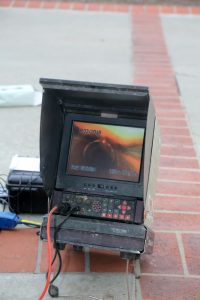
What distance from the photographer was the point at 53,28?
754 cm

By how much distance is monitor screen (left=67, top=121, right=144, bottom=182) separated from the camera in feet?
9.16

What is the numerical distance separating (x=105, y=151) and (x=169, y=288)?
2.41ft

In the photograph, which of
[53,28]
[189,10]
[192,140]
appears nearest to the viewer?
[192,140]

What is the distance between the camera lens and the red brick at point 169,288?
2.72m

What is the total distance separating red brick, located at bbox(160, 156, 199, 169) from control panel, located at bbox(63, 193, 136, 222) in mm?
1373

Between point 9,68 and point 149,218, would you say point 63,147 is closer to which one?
point 149,218

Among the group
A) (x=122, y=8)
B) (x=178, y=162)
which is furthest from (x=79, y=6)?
(x=178, y=162)

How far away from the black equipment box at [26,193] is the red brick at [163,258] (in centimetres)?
69

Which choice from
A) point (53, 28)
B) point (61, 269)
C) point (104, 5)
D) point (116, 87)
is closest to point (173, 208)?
point (61, 269)

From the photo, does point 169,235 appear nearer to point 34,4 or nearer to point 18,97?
point 18,97

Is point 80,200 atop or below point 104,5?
atop

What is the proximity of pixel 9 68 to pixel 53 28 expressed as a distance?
5.51ft

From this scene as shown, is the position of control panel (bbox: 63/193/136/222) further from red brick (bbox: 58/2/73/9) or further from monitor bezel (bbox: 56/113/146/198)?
red brick (bbox: 58/2/73/9)

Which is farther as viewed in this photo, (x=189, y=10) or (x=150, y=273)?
(x=189, y=10)
